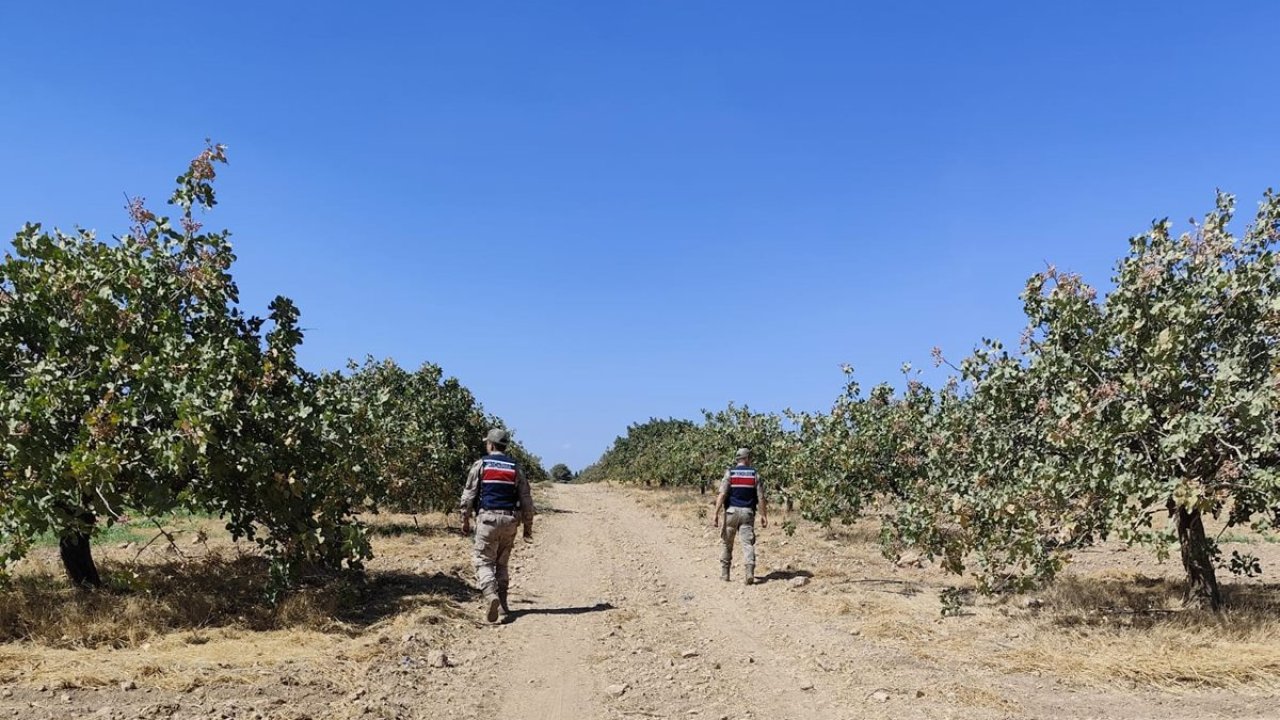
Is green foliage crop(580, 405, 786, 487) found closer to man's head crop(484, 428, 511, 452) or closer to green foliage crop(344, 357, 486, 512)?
green foliage crop(344, 357, 486, 512)

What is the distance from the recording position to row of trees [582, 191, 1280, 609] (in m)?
7.33

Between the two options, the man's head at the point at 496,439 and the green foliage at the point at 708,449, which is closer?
the man's head at the point at 496,439

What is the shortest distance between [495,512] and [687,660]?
287 centimetres

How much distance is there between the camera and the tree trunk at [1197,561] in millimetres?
8875

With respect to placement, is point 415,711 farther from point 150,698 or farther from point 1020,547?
point 1020,547

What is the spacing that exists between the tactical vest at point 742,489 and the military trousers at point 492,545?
4.22 metres

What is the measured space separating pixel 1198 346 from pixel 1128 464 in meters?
1.66

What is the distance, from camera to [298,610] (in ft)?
27.8

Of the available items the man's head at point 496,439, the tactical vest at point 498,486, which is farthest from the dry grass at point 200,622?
the man's head at point 496,439

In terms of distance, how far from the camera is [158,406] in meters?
7.77

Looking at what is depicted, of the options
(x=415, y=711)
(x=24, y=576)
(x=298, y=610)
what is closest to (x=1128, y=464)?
(x=415, y=711)

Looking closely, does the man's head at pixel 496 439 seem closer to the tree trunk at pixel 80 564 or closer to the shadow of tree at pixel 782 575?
the shadow of tree at pixel 782 575

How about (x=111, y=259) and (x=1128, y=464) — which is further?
(x=111, y=259)

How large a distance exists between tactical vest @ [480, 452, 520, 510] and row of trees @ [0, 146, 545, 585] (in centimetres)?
143
